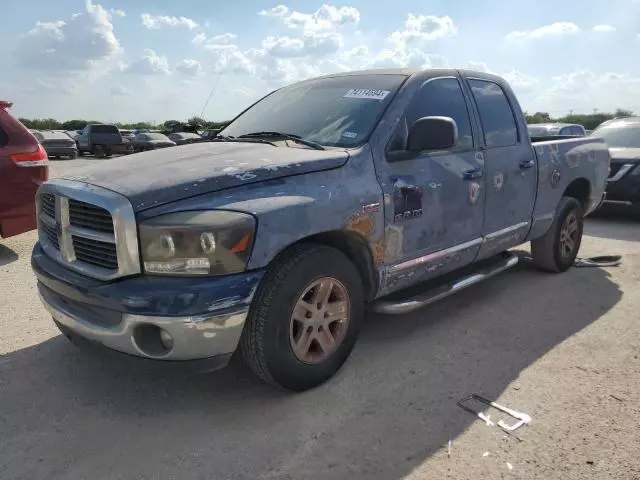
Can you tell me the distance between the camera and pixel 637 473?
245cm

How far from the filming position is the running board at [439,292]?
3.53 m

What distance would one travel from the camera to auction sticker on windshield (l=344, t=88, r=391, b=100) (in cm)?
366

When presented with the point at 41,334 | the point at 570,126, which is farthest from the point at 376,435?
the point at 570,126

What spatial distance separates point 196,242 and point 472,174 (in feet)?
7.38

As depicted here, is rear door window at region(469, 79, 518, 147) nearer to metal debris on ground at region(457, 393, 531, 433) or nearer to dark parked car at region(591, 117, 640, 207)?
metal debris on ground at region(457, 393, 531, 433)

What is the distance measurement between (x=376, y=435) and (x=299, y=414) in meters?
0.43

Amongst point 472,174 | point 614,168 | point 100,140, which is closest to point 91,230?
point 472,174

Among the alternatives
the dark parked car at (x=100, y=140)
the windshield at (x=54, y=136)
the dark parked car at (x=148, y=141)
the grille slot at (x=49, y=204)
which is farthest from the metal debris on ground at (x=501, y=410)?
the dark parked car at (x=100, y=140)

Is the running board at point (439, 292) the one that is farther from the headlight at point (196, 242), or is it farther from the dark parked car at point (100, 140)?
the dark parked car at point (100, 140)

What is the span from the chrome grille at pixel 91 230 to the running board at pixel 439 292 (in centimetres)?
161

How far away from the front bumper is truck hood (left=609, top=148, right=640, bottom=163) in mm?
7765

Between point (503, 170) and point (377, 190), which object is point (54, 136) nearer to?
point (503, 170)

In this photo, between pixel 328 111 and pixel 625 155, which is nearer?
pixel 328 111

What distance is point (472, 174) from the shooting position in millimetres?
3996
